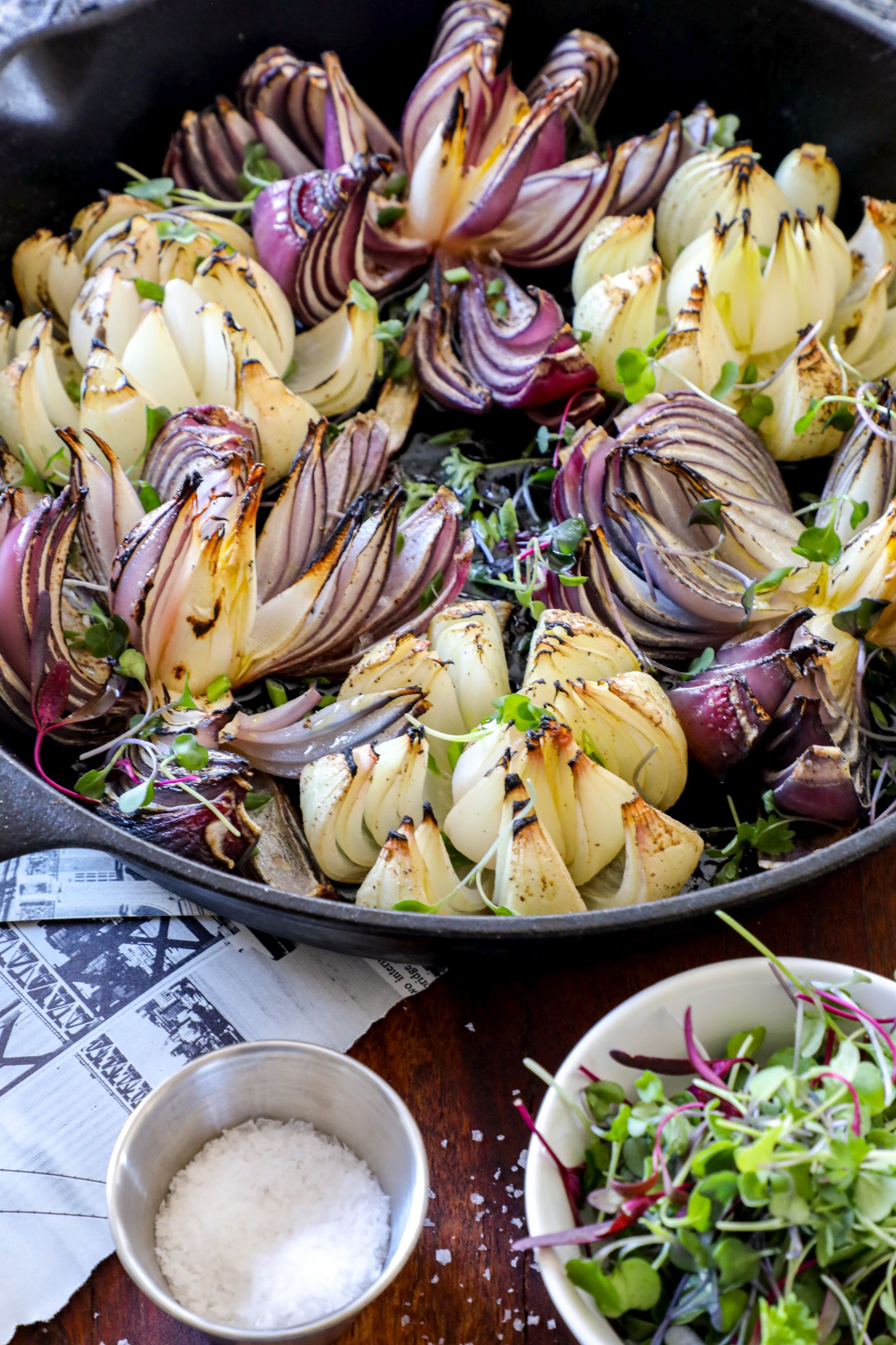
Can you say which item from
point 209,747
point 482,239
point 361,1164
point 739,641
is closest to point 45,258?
point 482,239

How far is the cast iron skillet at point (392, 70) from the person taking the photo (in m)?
1.23

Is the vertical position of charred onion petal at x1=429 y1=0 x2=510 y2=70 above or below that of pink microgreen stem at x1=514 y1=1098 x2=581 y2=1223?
above

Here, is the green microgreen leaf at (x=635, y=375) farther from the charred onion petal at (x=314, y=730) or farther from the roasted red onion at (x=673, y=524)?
the charred onion petal at (x=314, y=730)

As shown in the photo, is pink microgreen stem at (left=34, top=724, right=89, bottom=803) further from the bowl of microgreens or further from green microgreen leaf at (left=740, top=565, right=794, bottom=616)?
green microgreen leaf at (left=740, top=565, right=794, bottom=616)

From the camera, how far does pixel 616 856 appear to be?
0.85m

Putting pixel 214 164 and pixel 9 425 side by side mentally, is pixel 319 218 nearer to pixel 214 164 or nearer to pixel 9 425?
pixel 214 164

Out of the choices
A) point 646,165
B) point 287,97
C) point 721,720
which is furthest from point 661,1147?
point 287,97

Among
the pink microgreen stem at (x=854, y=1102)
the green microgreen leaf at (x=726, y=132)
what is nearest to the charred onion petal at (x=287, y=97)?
the green microgreen leaf at (x=726, y=132)

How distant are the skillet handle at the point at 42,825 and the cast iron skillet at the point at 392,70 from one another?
0.70 meters

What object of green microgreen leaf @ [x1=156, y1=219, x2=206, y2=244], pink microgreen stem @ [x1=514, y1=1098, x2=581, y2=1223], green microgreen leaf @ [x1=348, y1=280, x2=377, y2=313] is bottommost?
pink microgreen stem @ [x1=514, y1=1098, x2=581, y2=1223]

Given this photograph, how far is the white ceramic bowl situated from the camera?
2.20ft

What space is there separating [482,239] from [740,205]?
268 millimetres

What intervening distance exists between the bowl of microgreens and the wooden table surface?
0.07m

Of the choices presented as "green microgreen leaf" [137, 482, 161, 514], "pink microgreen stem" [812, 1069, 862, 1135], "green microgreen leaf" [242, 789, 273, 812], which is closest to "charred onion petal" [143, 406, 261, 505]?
"green microgreen leaf" [137, 482, 161, 514]
